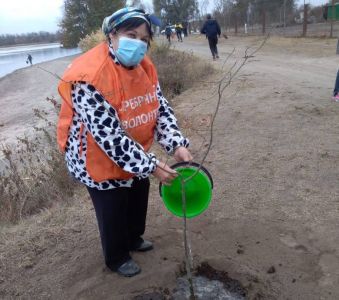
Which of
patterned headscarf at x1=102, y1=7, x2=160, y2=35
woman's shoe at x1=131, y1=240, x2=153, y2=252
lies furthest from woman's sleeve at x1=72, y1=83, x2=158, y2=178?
woman's shoe at x1=131, y1=240, x2=153, y2=252

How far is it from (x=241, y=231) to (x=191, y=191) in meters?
0.95

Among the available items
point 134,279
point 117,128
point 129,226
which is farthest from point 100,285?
point 117,128

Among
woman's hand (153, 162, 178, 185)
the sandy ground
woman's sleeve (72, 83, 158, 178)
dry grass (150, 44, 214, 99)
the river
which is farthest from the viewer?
the river

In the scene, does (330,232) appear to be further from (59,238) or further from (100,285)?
(59,238)

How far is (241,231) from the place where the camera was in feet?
11.4

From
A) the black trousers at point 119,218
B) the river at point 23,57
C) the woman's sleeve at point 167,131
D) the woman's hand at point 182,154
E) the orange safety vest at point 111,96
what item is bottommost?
the river at point 23,57

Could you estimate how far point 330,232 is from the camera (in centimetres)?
333

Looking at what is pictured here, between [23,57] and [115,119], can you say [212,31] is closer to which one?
[115,119]

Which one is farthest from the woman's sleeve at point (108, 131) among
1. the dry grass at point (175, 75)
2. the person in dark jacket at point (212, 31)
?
the person in dark jacket at point (212, 31)

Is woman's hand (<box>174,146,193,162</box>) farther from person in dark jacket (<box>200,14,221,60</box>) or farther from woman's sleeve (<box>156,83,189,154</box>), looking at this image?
person in dark jacket (<box>200,14,221,60</box>)

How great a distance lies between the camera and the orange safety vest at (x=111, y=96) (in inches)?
91.4

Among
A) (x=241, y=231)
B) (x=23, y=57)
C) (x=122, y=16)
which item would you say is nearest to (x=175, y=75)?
(x=241, y=231)

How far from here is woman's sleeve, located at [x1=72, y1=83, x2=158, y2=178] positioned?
2291 mm

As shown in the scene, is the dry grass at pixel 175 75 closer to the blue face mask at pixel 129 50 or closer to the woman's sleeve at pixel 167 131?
the woman's sleeve at pixel 167 131
